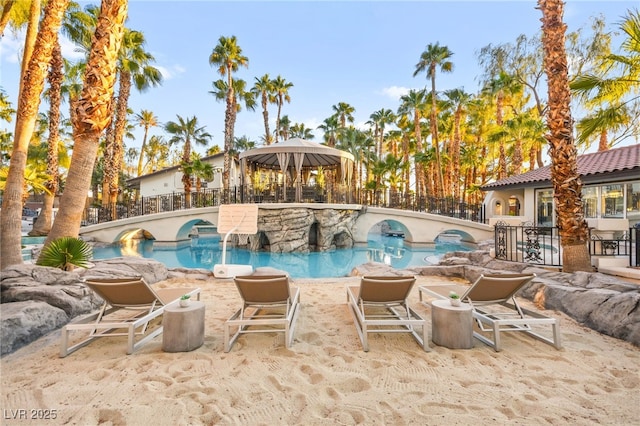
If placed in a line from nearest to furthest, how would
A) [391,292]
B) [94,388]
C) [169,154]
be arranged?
[94,388]
[391,292]
[169,154]

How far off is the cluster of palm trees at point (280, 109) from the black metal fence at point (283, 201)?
1056 millimetres

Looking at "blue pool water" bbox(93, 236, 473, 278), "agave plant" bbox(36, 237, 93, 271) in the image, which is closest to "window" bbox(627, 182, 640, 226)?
"blue pool water" bbox(93, 236, 473, 278)

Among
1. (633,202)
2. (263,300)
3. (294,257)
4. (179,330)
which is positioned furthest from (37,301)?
(633,202)

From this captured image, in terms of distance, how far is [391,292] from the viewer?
404cm

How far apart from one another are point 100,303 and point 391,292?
537cm

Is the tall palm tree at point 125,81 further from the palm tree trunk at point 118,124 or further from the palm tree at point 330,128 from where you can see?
the palm tree at point 330,128

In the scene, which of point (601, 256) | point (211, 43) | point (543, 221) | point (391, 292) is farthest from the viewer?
point (211, 43)

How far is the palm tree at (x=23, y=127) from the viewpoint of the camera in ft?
21.0

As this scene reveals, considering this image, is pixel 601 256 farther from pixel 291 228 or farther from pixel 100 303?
pixel 291 228

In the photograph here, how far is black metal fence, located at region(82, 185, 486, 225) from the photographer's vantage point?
55.5 feet

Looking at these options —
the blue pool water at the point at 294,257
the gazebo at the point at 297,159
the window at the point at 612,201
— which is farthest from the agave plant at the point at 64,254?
the window at the point at 612,201

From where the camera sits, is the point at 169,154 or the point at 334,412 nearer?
the point at 334,412

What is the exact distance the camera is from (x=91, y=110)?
249 inches

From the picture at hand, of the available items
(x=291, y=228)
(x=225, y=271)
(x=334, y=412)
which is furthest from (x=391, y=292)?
(x=291, y=228)
